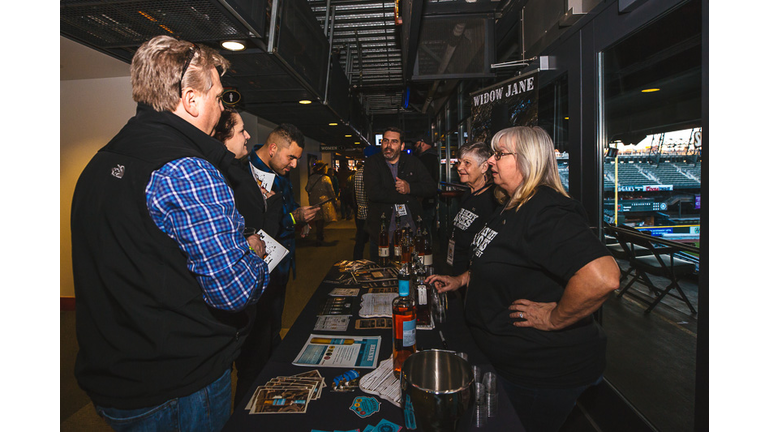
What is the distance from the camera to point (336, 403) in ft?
3.44

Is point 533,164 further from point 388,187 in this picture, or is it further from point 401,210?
point 388,187

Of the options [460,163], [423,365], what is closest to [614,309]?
[460,163]

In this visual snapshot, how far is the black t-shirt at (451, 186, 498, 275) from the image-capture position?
2.45 metres

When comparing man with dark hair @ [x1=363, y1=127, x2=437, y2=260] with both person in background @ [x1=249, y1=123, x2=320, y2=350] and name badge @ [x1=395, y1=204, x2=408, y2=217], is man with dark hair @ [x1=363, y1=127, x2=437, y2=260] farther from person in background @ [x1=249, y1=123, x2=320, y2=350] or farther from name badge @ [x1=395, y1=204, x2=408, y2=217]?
person in background @ [x1=249, y1=123, x2=320, y2=350]

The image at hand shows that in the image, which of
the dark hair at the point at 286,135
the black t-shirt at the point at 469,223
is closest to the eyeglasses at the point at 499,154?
Answer: the black t-shirt at the point at 469,223

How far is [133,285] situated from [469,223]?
1981 mm

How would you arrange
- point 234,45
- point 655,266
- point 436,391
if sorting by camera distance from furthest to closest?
point 234,45, point 655,266, point 436,391

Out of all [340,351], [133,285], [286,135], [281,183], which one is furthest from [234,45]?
[340,351]

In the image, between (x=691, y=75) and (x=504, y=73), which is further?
(x=504, y=73)

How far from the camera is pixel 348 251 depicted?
7441 mm

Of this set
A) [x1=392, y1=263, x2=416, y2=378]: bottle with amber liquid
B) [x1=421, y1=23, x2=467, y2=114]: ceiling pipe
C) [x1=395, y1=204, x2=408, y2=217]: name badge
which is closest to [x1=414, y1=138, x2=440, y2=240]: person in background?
[x1=421, y1=23, x2=467, y2=114]: ceiling pipe

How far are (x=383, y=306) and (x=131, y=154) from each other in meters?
1.29

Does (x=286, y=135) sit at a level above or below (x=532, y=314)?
above

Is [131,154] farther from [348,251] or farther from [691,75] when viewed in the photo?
[348,251]
